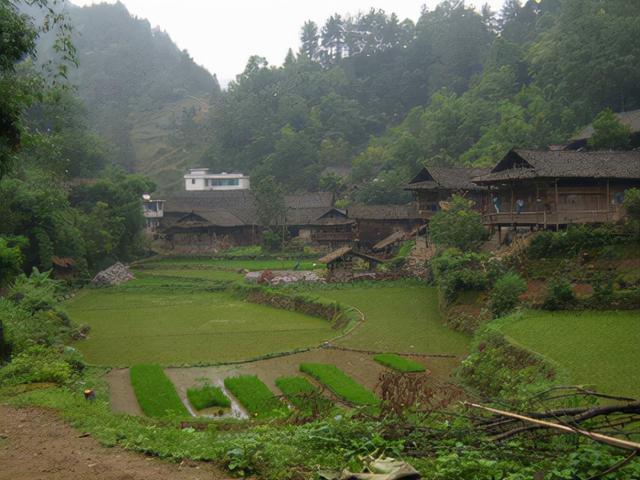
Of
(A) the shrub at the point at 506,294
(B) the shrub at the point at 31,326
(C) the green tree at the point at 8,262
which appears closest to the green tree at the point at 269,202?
(B) the shrub at the point at 31,326

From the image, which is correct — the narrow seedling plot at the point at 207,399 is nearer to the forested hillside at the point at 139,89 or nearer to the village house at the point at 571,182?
the village house at the point at 571,182

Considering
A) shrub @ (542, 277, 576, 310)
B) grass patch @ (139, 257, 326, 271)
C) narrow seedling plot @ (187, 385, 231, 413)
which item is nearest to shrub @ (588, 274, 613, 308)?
shrub @ (542, 277, 576, 310)

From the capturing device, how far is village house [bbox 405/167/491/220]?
41.6 meters

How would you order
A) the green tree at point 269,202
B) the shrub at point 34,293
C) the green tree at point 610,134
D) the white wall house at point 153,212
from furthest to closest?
the white wall house at point 153,212 → the green tree at point 269,202 → the green tree at point 610,134 → the shrub at point 34,293

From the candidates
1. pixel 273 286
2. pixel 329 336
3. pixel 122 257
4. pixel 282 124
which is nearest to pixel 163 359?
pixel 329 336

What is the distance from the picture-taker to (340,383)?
54.5 feet

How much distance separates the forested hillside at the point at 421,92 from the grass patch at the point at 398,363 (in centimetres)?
3035

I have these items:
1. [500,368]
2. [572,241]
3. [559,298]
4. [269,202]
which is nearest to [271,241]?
[269,202]

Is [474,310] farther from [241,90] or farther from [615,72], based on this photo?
[241,90]

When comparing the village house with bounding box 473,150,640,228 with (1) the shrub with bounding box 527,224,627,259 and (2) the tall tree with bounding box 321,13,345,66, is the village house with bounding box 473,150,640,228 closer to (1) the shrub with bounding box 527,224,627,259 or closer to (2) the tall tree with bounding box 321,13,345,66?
(1) the shrub with bounding box 527,224,627,259

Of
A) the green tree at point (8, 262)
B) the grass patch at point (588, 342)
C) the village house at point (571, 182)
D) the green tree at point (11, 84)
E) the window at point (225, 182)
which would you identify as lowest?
the grass patch at point (588, 342)

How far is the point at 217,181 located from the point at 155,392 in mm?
62092

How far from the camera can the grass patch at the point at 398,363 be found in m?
17.8

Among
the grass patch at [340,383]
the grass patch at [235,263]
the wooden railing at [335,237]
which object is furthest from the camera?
the wooden railing at [335,237]
